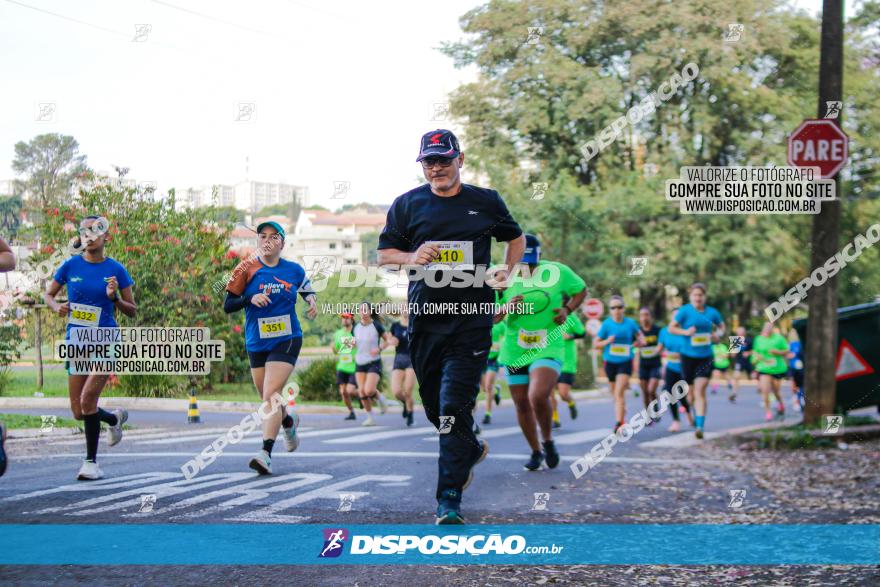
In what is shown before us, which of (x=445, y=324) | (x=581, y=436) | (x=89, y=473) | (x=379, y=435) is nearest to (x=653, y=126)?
(x=581, y=436)

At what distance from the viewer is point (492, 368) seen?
15.5m

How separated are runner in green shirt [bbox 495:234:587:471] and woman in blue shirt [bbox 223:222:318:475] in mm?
1806

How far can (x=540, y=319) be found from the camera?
8602 mm

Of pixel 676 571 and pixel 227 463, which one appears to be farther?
pixel 227 463

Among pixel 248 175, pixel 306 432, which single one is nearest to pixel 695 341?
pixel 306 432

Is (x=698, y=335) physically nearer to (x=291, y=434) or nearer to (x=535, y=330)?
(x=535, y=330)

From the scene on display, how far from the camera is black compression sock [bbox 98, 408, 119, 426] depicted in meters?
7.95

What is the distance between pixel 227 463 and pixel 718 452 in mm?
5851

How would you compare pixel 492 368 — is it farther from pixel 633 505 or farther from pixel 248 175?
pixel 633 505

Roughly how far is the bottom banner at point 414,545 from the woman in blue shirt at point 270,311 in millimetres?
2373

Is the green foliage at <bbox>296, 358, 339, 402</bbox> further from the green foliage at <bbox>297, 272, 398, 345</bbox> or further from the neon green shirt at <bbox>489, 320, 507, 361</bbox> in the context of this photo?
the green foliage at <bbox>297, 272, 398, 345</bbox>

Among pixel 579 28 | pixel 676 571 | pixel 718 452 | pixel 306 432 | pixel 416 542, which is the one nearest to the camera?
pixel 676 571

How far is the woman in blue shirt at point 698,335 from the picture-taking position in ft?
43.9

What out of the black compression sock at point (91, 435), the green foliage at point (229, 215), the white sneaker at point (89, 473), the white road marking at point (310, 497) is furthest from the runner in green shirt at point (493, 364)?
the white sneaker at point (89, 473)
